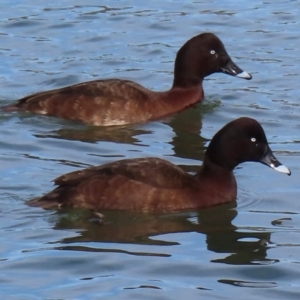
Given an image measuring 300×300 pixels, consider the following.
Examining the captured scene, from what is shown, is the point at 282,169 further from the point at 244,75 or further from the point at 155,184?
the point at 244,75

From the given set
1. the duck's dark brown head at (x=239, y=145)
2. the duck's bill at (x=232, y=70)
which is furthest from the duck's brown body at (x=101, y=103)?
the duck's dark brown head at (x=239, y=145)

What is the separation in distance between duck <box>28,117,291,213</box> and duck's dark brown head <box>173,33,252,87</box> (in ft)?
11.4

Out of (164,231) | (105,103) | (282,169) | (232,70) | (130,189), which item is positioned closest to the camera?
(164,231)

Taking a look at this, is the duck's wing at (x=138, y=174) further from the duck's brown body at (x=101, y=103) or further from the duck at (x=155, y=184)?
the duck's brown body at (x=101, y=103)

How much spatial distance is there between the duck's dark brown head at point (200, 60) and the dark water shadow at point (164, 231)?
3756mm

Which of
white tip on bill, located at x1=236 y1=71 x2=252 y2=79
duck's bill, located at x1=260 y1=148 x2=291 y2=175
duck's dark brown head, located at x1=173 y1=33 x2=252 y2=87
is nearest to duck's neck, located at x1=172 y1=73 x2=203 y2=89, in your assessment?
duck's dark brown head, located at x1=173 y1=33 x2=252 y2=87

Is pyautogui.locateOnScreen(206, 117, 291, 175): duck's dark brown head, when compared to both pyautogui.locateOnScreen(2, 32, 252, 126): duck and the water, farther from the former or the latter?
pyautogui.locateOnScreen(2, 32, 252, 126): duck

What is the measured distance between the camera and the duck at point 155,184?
30.5 ft

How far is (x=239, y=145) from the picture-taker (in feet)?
31.9

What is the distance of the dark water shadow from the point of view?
28.2 ft

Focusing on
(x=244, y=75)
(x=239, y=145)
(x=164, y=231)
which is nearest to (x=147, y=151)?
(x=239, y=145)

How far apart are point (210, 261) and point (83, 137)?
151 inches

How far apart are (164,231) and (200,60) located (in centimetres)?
450

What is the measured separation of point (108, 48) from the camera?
1591 centimetres
